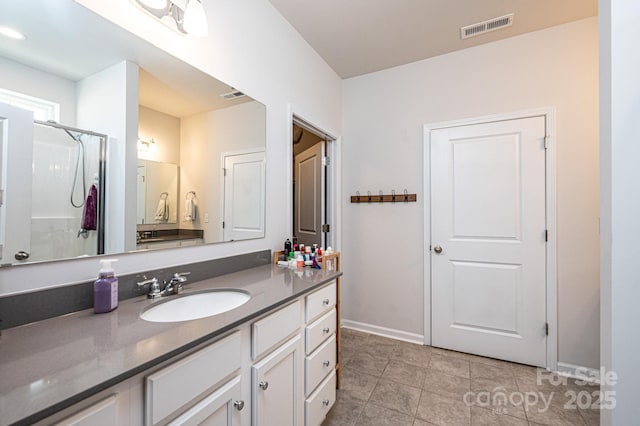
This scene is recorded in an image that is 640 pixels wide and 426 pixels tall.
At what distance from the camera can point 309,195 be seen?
3250 millimetres

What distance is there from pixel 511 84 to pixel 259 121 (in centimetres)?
214

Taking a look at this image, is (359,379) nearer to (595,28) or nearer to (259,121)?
(259,121)

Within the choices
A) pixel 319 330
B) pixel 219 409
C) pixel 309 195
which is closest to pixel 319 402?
pixel 319 330

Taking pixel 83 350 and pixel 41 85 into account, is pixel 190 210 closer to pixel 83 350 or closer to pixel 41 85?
pixel 41 85

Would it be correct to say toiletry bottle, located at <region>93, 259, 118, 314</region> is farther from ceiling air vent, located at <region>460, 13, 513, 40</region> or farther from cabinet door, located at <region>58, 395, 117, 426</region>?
ceiling air vent, located at <region>460, 13, 513, 40</region>

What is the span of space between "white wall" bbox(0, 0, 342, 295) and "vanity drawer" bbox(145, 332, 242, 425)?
55 centimetres

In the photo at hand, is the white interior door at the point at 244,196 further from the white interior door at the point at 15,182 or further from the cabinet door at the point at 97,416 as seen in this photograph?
the cabinet door at the point at 97,416

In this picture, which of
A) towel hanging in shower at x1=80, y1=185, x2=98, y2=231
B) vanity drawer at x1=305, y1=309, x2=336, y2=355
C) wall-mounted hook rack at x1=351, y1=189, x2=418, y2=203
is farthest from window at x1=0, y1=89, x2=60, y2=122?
wall-mounted hook rack at x1=351, y1=189, x2=418, y2=203

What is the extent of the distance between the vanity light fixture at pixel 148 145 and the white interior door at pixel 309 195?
193cm

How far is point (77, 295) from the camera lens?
965 millimetres

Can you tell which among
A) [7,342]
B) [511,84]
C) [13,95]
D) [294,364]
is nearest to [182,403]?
[7,342]

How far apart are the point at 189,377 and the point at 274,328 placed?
392mm

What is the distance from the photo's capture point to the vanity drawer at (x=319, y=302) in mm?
1385

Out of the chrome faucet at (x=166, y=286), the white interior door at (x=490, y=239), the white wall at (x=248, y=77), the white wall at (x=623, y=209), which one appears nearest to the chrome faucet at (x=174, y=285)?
the chrome faucet at (x=166, y=286)
